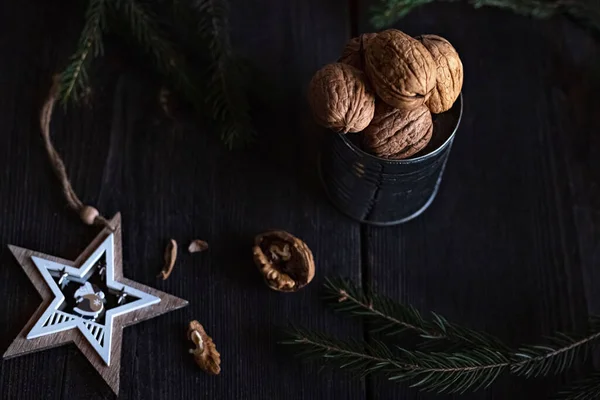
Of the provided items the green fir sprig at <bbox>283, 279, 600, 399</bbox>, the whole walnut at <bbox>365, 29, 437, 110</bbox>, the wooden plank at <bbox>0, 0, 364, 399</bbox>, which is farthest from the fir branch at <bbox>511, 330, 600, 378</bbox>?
the whole walnut at <bbox>365, 29, 437, 110</bbox>


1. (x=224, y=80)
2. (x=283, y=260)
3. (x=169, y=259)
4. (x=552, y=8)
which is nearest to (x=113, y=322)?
(x=169, y=259)

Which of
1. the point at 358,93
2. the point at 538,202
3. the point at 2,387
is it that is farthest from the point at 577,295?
the point at 2,387

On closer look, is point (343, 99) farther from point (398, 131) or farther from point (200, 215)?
point (200, 215)

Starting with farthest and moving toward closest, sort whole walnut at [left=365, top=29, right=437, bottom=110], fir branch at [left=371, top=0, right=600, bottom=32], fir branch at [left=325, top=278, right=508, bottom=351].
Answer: fir branch at [left=371, top=0, right=600, bottom=32] < fir branch at [left=325, top=278, right=508, bottom=351] < whole walnut at [left=365, top=29, right=437, bottom=110]

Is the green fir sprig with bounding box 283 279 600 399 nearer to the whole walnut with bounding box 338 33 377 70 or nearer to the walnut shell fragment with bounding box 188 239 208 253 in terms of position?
the walnut shell fragment with bounding box 188 239 208 253

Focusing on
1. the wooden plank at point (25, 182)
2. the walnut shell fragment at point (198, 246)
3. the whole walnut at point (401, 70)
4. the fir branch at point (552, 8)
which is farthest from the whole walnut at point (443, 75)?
the wooden plank at point (25, 182)

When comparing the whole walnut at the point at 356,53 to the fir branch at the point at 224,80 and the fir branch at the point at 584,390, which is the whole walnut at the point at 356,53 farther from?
the fir branch at the point at 584,390
